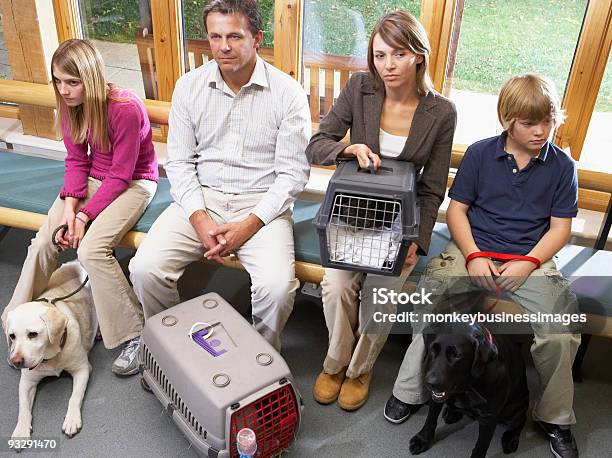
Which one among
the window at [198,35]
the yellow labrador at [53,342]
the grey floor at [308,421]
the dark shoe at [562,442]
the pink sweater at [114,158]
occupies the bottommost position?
the grey floor at [308,421]

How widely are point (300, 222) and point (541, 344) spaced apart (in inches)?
38.0

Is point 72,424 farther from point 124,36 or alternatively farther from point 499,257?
point 124,36

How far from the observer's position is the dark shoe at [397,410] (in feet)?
6.19

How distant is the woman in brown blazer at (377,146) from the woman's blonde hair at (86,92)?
81 centimetres

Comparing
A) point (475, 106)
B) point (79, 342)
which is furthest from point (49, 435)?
point (475, 106)

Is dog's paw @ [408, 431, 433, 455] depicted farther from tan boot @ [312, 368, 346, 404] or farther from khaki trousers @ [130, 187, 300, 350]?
khaki trousers @ [130, 187, 300, 350]

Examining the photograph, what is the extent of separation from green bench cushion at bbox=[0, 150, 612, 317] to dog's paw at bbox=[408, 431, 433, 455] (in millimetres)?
532

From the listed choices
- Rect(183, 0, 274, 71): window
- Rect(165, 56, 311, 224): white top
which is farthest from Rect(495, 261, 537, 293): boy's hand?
Rect(183, 0, 274, 71): window

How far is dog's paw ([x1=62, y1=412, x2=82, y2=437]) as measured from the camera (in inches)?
70.9

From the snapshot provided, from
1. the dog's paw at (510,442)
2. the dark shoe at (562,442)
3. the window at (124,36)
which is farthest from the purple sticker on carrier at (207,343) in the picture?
the window at (124,36)

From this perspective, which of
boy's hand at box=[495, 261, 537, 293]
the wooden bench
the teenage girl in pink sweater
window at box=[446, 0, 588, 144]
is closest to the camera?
boy's hand at box=[495, 261, 537, 293]

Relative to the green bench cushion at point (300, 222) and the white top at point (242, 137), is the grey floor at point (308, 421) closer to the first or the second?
the green bench cushion at point (300, 222)

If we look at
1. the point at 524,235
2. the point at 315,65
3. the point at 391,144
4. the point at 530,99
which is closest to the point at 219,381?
the point at 391,144

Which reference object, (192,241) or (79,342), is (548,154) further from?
(79,342)
